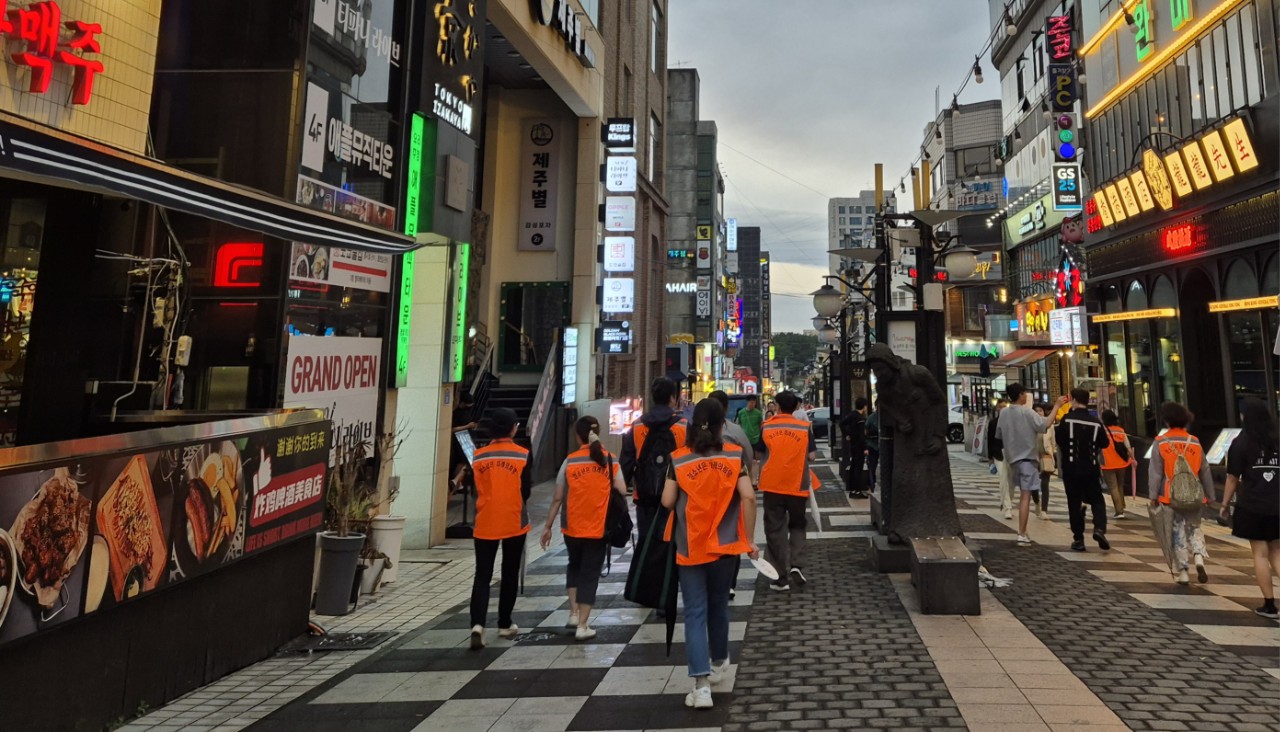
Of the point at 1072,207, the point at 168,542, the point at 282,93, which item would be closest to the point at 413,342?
the point at 282,93

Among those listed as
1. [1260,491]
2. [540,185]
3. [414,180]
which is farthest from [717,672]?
[540,185]

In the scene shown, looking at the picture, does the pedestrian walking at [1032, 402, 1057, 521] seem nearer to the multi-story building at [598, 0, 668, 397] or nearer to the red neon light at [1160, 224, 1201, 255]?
the red neon light at [1160, 224, 1201, 255]

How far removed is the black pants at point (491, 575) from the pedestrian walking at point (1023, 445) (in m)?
6.50

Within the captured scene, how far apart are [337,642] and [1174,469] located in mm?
8091

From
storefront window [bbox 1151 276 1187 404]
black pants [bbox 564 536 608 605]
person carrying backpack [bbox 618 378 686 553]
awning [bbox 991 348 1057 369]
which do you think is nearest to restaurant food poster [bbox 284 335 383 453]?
black pants [bbox 564 536 608 605]

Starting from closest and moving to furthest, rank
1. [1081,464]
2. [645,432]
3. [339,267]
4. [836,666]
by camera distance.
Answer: [836,666] → [645,432] → [1081,464] → [339,267]

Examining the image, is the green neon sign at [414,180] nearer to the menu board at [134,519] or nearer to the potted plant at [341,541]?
the potted plant at [341,541]

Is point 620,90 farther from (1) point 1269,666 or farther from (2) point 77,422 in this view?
(1) point 1269,666

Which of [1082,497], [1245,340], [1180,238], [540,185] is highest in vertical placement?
[540,185]

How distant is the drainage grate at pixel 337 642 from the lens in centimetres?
577

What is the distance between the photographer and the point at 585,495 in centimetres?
573

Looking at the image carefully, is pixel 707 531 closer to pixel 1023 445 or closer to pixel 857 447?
pixel 1023 445

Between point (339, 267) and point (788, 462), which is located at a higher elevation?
point (339, 267)

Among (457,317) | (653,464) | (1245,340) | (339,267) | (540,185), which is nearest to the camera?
(653,464)
